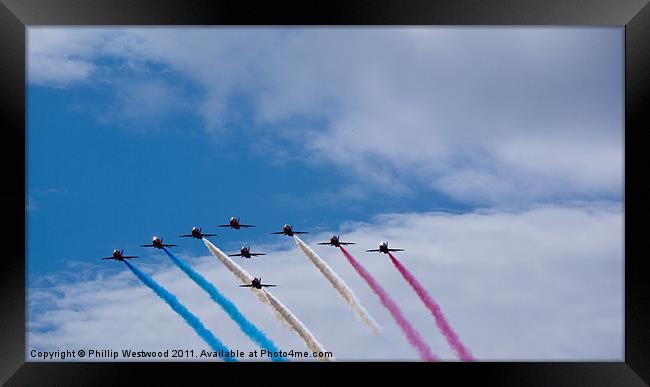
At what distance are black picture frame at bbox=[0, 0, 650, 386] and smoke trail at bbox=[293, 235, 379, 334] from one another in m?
10.8

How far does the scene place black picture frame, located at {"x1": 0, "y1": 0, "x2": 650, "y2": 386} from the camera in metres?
13.6

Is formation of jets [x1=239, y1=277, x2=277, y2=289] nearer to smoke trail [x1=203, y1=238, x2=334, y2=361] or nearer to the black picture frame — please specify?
smoke trail [x1=203, y1=238, x2=334, y2=361]

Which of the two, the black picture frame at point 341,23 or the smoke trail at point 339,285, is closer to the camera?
the black picture frame at point 341,23

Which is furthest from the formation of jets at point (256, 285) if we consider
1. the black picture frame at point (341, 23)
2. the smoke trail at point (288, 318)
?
the black picture frame at point (341, 23)

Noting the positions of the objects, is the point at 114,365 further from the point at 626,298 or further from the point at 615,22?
the point at 615,22

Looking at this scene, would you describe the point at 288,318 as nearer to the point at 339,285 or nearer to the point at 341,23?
the point at 339,285

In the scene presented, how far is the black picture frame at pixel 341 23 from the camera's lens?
13633 millimetres

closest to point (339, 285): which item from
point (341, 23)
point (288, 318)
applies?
point (288, 318)

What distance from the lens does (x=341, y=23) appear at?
14.0 metres

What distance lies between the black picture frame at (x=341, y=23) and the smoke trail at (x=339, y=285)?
35.4 ft

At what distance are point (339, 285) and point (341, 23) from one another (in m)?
13.4

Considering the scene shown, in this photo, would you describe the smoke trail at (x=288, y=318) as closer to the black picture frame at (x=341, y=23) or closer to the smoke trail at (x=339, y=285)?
the smoke trail at (x=339, y=285)

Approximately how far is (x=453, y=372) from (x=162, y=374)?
5.17 metres

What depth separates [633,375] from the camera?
13898 mm
